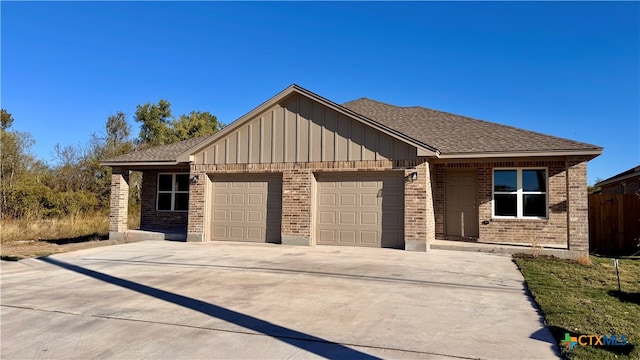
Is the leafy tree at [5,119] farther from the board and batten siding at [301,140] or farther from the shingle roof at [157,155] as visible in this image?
the board and batten siding at [301,140]

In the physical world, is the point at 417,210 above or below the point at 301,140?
below

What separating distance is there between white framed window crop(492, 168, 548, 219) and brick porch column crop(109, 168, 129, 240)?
513 inches

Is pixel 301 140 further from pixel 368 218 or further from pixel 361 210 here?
pixel 368 218

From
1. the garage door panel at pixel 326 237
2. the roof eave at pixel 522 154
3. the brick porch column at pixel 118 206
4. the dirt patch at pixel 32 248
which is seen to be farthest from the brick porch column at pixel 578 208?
the brick porch column at pixel 118 206

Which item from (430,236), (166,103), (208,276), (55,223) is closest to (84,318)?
(208,276)

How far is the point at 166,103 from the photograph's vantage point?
121 feet

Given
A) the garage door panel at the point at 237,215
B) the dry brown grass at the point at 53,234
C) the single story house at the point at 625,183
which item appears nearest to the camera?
the dry brown grass at the point at 53,234

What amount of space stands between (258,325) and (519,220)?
1050 centimetres

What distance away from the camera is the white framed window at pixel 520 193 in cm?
1266

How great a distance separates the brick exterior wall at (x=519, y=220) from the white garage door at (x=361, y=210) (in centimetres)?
209

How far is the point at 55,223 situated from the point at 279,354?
62.4 ft

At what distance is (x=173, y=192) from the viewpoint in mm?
17016

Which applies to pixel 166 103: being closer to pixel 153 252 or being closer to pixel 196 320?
pixel 153 252

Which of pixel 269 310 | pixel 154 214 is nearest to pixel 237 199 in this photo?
pixel 154 214
